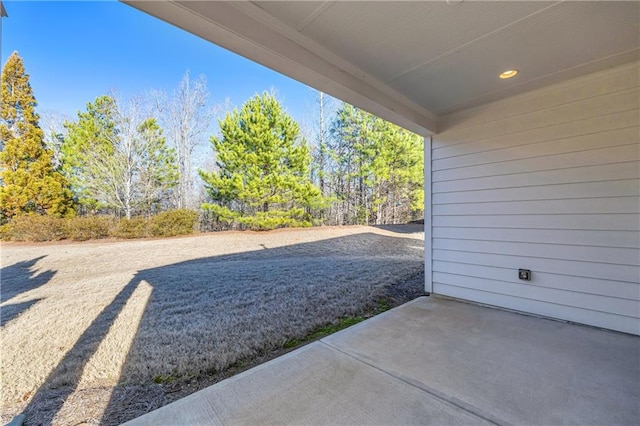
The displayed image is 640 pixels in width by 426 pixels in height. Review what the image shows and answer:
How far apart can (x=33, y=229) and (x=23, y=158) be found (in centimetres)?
307

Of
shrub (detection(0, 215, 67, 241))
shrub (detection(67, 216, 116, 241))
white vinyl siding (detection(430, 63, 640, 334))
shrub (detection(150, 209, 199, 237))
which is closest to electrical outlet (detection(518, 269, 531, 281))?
white vinyl siding (detection(430, 63, 640, 334))

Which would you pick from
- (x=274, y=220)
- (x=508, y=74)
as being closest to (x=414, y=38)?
(x=508, y=74)

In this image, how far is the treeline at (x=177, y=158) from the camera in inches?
354

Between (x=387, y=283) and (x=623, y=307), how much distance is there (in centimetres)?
232

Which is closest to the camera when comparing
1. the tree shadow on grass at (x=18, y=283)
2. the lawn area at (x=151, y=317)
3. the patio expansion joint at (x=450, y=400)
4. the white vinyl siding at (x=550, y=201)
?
the patio expansion joint at (x=450, y=400)

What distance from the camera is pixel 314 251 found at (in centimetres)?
716

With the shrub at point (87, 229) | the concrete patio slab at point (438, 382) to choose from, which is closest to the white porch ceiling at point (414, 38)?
the concrete patio slab at point (438, 382)

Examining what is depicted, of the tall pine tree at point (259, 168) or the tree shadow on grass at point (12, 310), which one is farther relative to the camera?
the tall pine tree at point (259, 168)

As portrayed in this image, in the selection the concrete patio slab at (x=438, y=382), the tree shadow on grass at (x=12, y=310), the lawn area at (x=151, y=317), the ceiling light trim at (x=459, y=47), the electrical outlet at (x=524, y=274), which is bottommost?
the tree shadow on grass at (x=12, y=310)

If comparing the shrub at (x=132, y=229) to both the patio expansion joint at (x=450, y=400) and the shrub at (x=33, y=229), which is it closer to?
the shrub at (x=33, y=229)

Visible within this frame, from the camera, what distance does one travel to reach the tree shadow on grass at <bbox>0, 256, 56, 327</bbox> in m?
2.94

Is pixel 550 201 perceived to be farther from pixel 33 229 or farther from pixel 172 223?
pixel 33 229

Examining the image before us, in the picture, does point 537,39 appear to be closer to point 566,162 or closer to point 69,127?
point 566,162

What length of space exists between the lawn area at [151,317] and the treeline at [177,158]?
426cm
